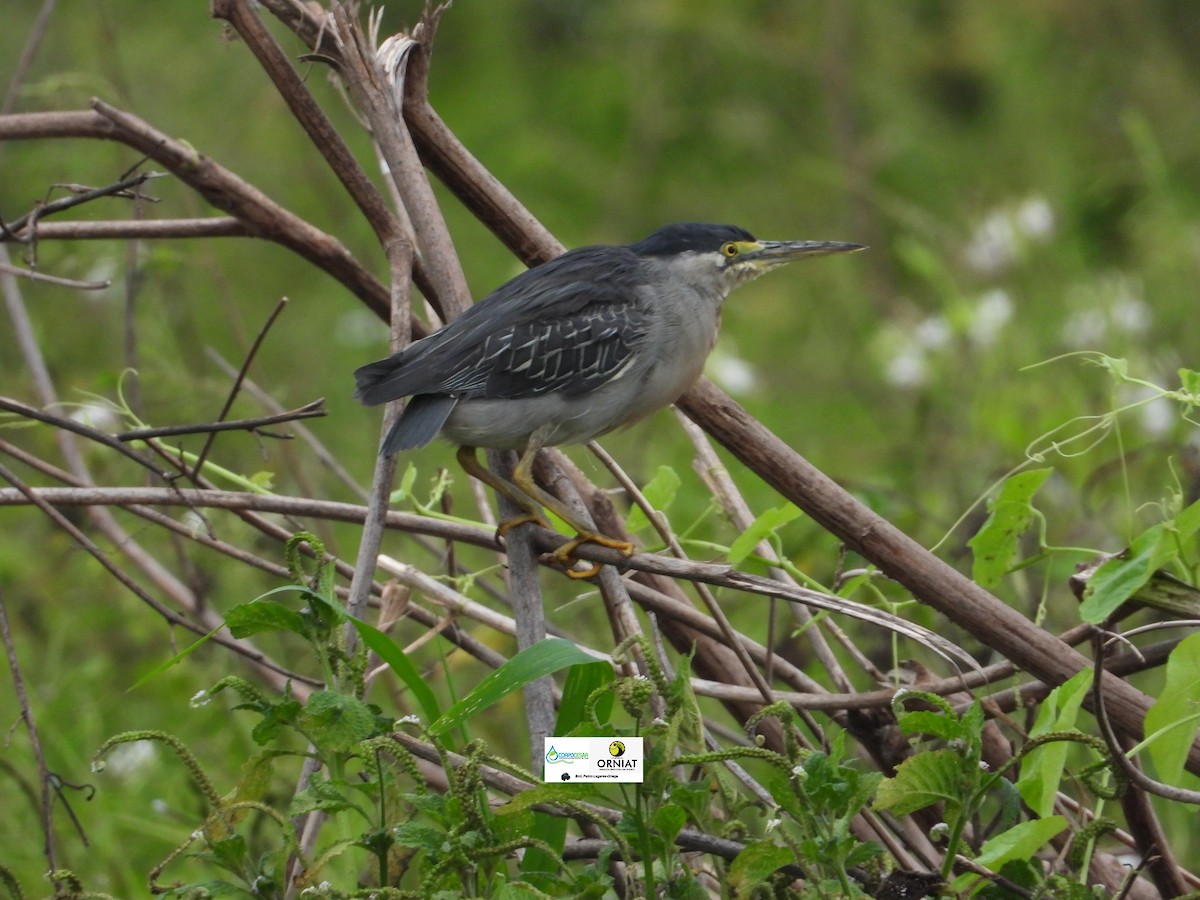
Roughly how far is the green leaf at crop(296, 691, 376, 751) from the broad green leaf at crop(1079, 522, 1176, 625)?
0.91m

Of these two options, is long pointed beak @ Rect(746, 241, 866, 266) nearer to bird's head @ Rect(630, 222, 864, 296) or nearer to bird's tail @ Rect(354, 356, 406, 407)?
bird's head @ Rect(630, 222, 864, 296)

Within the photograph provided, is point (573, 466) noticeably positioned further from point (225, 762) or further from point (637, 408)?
point (225, 762)

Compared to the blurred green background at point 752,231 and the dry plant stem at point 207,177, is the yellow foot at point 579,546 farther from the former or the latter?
the blurred green background at point 752,231

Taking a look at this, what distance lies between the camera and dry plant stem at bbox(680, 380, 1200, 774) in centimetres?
189

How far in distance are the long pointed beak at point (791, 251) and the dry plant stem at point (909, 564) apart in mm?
827

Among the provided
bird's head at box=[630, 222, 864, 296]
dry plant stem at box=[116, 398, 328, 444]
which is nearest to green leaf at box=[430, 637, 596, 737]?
dry plant stem at box=[116, 398, 328, 444]

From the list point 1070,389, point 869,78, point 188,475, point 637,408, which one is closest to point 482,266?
point 869,78

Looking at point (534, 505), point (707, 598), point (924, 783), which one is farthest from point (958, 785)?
point (534, 505)

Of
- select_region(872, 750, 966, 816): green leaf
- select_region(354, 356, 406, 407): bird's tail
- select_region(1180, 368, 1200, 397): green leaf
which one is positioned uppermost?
select_region(354, 356, 406, 407): bird's tail

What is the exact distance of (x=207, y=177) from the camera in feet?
8.29

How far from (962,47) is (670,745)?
27.1 ft

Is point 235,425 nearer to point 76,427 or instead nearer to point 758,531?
point 76,427

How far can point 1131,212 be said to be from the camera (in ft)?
23.4

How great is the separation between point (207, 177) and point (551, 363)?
0.77m
